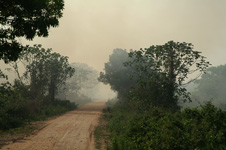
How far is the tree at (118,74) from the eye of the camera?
3519cm

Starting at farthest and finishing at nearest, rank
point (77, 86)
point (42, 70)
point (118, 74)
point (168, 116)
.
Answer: point (77, 86), point (118, 74), point (42, 70), point (168, 116)

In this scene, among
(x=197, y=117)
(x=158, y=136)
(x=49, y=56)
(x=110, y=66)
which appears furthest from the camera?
(x=110, y=66)

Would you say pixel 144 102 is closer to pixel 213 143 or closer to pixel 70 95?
pixel 213 143

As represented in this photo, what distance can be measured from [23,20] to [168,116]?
377 inches

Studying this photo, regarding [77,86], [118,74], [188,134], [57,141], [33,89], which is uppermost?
[118,74]

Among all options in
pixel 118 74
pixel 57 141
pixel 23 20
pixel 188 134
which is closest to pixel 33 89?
pixel 57 141

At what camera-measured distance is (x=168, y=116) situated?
36.8 ft

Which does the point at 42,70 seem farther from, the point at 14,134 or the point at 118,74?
the point at 118,74

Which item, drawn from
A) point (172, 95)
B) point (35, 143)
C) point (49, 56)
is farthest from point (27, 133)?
point (49, 56)

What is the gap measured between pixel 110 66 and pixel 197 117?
3267cm

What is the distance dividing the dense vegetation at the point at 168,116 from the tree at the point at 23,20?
6.66 meters

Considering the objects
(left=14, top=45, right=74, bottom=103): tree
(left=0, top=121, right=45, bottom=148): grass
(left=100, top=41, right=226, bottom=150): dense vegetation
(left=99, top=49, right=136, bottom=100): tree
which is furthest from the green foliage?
(left=99, top=49, right=136, bottom=100): tree

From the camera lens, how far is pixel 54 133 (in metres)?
12.1

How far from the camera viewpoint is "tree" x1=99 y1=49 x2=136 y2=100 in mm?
35188
